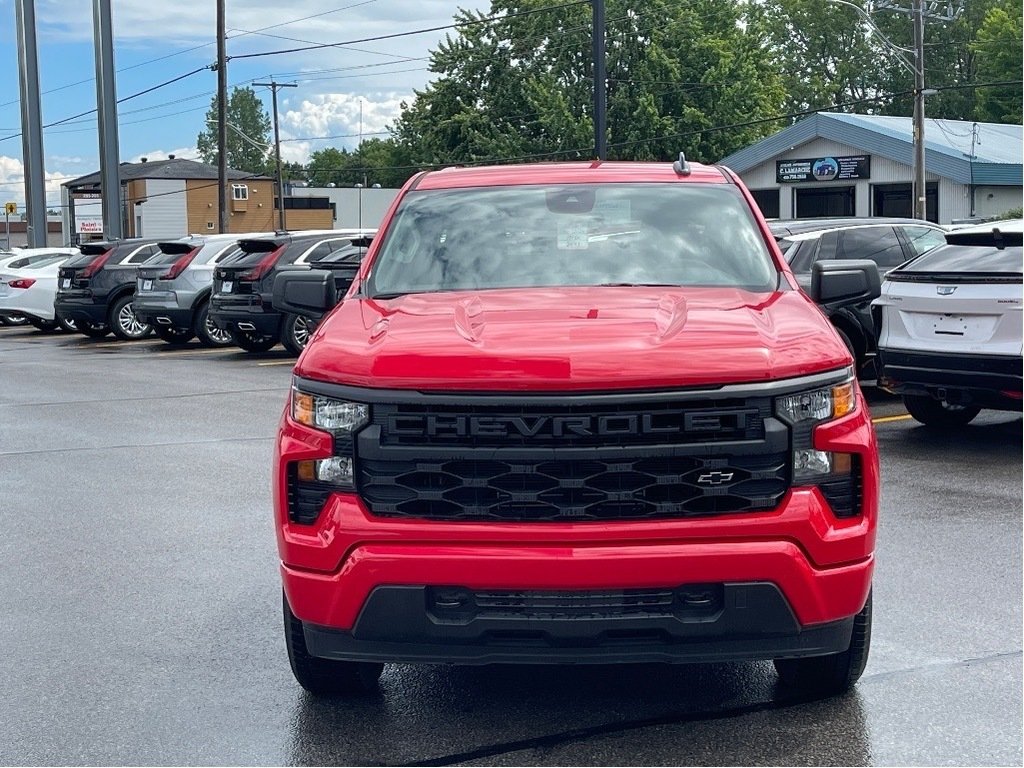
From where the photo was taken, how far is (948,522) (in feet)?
25.4

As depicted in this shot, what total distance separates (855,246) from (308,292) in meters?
8.62

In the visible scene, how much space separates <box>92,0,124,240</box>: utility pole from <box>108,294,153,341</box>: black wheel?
13.9m

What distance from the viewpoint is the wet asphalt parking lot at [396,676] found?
4.37 metres

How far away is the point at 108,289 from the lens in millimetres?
24531

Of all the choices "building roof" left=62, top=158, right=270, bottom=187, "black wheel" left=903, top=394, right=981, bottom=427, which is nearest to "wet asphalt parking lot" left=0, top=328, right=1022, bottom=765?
"black wheel" left=903, top=394, right=981, bottom=427

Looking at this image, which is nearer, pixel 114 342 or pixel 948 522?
pixel 948 522

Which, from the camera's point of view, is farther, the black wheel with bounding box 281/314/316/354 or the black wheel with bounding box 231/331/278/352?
the black wheel with bounding box 231/331/278/352

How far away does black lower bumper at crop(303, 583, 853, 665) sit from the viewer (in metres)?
4.07

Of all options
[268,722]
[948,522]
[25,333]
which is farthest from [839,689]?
[25,333]

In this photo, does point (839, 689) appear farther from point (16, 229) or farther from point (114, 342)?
point (16, 229)

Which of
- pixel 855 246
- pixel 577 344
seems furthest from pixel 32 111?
pixel 577 344

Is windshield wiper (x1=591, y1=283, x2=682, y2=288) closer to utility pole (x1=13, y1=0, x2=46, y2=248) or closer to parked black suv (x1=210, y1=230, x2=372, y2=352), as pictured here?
parked black suv (x1=210, y1=230, x2=372, y2=352)

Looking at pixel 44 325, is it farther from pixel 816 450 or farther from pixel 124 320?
pixel 816 450

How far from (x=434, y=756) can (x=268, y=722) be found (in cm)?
64
